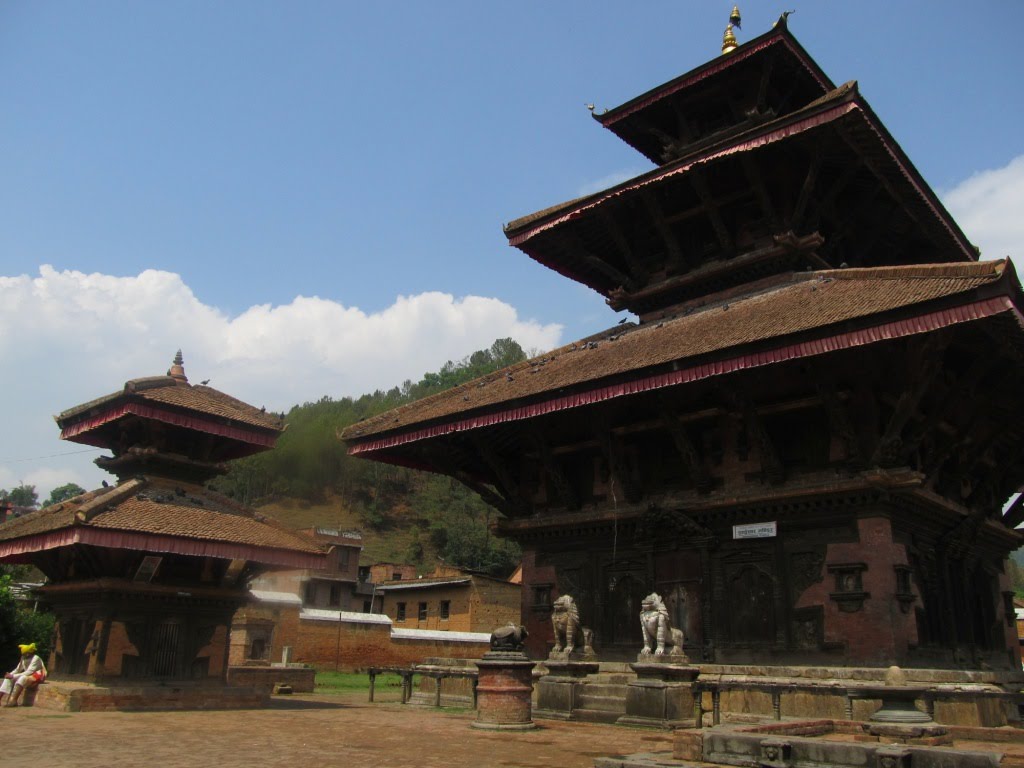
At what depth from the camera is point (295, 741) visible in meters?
10.0

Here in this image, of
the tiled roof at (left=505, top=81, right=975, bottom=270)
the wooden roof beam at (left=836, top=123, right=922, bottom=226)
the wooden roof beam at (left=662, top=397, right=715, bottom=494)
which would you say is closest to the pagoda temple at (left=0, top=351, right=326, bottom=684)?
the tiled roof at (left=505, top=81, right=975, bottom=270)

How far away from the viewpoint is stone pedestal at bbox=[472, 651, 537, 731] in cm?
1147

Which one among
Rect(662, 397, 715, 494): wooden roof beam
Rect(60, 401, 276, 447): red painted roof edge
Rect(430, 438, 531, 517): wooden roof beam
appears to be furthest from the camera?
Rect(430, 438, 531, 517): wooden roof beam

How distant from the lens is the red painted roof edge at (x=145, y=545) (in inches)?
549

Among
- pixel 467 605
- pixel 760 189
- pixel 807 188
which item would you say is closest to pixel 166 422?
pixel 760 189

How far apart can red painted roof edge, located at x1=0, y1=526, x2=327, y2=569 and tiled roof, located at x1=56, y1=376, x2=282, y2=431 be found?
10.2ft

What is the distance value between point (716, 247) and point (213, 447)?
11.7 metres

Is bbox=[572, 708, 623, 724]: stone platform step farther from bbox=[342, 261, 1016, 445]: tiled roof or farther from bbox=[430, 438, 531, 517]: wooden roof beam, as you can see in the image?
bbox=[342, 261, 1016, 445]: tiled roof

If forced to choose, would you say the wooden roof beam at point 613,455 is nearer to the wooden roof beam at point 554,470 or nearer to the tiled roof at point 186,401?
the wooden roof beam at point 554,470

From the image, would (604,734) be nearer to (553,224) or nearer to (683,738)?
(683,738)

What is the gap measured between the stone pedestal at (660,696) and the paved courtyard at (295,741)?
0.27 meters

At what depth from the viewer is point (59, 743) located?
31.5 ft

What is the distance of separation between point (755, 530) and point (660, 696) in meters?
3.17

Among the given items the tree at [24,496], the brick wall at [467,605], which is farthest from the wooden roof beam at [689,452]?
the tree at [24,496]
